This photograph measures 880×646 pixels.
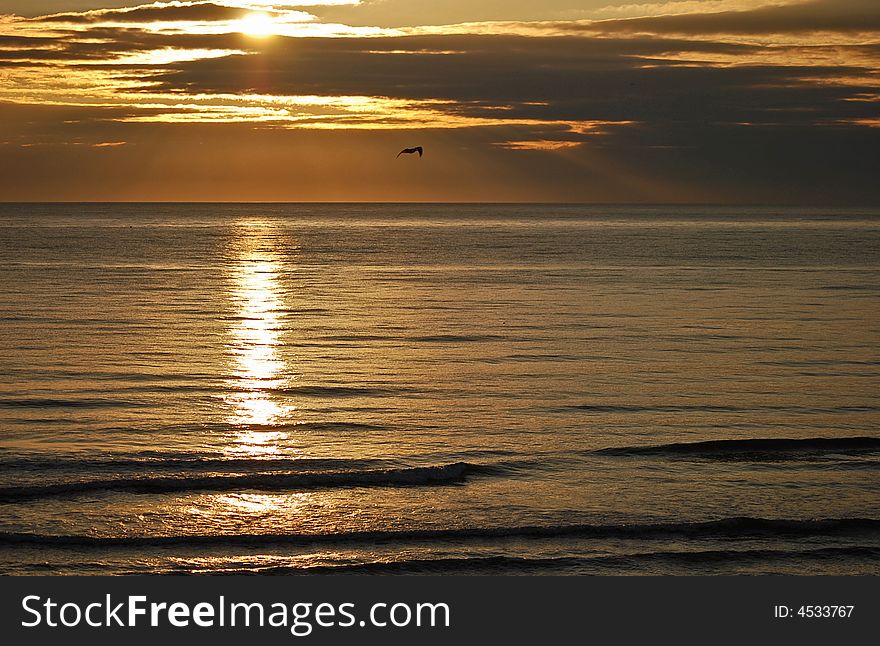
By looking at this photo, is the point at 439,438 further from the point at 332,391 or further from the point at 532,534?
the point at 532,534

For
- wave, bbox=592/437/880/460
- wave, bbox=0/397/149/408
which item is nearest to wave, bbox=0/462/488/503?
wave, bbox=592/437/880/460

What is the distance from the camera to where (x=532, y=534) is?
40.3ft

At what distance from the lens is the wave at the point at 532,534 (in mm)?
A: 11836

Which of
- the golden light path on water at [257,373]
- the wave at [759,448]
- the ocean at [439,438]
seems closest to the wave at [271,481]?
the ocean at [439,438]

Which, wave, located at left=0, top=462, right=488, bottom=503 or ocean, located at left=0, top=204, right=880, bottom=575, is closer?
ocean, located at left=0, top=204, right=880, bottom=575

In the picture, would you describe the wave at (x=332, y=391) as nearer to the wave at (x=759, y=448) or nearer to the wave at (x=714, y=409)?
the wave at (x=714, y=409)

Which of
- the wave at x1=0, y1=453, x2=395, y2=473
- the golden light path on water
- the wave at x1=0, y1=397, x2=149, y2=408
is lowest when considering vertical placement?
the golden light path on water

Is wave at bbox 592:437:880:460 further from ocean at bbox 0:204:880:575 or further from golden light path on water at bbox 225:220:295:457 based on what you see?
golden light path on water at bbox 225:220:295:457

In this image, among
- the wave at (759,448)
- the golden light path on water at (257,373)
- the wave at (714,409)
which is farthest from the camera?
the wave at (714,409)

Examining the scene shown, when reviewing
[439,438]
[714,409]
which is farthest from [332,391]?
[714,409]

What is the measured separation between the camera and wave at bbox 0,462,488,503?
13773 millimetres

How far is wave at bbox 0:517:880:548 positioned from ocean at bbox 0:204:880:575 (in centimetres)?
3

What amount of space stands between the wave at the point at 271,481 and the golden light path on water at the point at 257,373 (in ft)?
4.51

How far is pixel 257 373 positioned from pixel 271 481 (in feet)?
28.7
